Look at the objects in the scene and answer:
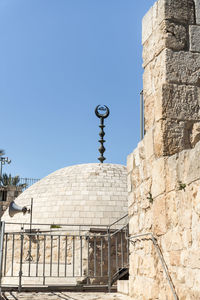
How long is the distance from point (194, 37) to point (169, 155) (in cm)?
145

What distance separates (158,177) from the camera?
394 cm

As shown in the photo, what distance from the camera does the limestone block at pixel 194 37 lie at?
4.24 m

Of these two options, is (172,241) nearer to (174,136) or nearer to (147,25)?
(174,136)

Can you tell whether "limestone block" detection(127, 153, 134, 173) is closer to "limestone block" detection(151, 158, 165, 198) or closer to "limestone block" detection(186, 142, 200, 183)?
"limestone block" detection(151, 158, 165, 198)

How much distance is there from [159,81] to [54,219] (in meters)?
12.2

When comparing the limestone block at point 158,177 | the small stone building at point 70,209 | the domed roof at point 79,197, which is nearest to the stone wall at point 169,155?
the limestone block at point 158,177

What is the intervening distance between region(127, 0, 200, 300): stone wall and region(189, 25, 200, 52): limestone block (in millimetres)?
11

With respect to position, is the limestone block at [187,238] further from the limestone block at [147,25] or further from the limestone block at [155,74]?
the limestone block at [147,25]

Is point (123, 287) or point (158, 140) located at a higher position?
point (158, 140)

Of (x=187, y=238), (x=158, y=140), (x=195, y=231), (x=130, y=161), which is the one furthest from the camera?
(x=130, y=161)

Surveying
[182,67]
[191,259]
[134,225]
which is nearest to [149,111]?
[182,67]

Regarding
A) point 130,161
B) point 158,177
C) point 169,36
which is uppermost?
point 169,36

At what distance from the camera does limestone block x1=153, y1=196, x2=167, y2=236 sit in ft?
12.4

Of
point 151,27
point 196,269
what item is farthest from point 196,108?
point 196,269
